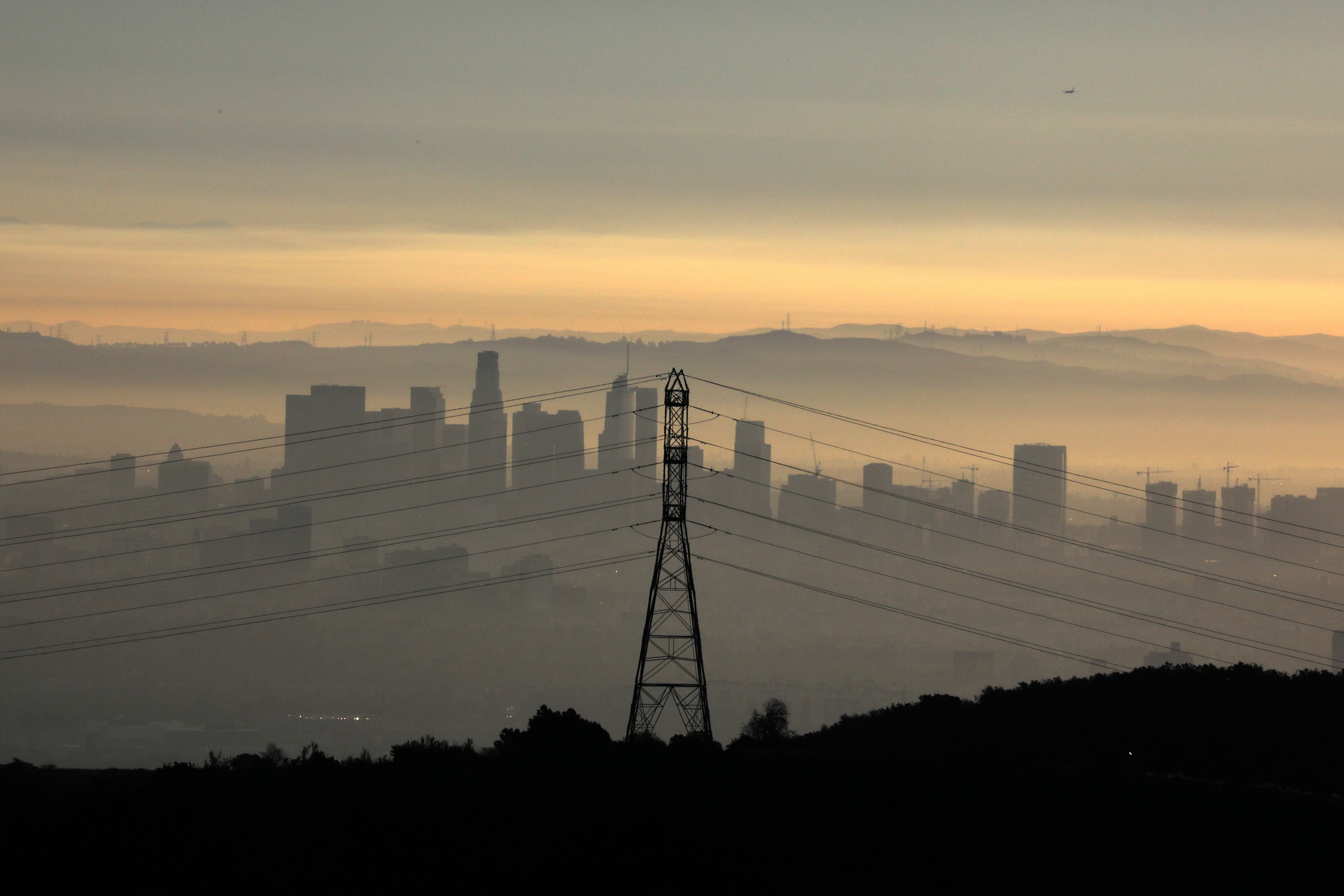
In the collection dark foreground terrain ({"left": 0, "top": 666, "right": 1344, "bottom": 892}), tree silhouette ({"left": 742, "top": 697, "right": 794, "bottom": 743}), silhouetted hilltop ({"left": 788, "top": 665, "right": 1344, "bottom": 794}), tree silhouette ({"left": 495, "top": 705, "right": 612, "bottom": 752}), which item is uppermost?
dark foreground terrain ({"left": 0, "top": 666, "right": 1344, "bottom": 892})

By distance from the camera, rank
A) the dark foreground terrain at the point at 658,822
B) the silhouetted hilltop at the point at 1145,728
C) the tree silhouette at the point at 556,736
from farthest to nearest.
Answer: the silhouetted hilltop at the point at 1145,728 → the tree silhouette at the point at 556,736 → the dark foreground terrain at the point at 658,822

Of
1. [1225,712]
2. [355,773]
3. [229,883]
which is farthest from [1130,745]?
[229,883]

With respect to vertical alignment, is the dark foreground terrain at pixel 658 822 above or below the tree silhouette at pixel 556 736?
above

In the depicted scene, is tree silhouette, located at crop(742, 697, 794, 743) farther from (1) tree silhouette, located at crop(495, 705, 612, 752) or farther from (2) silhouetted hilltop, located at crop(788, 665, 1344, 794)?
(1) tree silhouette, located at crop(495, 705, 612, 752)

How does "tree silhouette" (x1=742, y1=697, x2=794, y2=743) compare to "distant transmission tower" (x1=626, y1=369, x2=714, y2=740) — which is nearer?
"distant transmission tower" (x1=626, y1=369, x2=714, y2=740)

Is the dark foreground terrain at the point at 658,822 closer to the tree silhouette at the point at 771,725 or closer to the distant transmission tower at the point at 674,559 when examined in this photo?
the distant transmission tower at the point at 674,559

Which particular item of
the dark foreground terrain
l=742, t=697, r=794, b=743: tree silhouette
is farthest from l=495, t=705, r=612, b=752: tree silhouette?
l=742, t=697, r=794, b=743: tree silhouette

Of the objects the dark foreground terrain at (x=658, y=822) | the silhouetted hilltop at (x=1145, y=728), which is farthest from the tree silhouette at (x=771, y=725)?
the dark foreground terrain at (x=658, y=822)

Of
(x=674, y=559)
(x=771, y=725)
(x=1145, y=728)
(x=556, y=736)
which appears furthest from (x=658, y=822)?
(x=1145, y=728)

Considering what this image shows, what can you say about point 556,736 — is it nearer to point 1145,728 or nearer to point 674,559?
point 674,559
